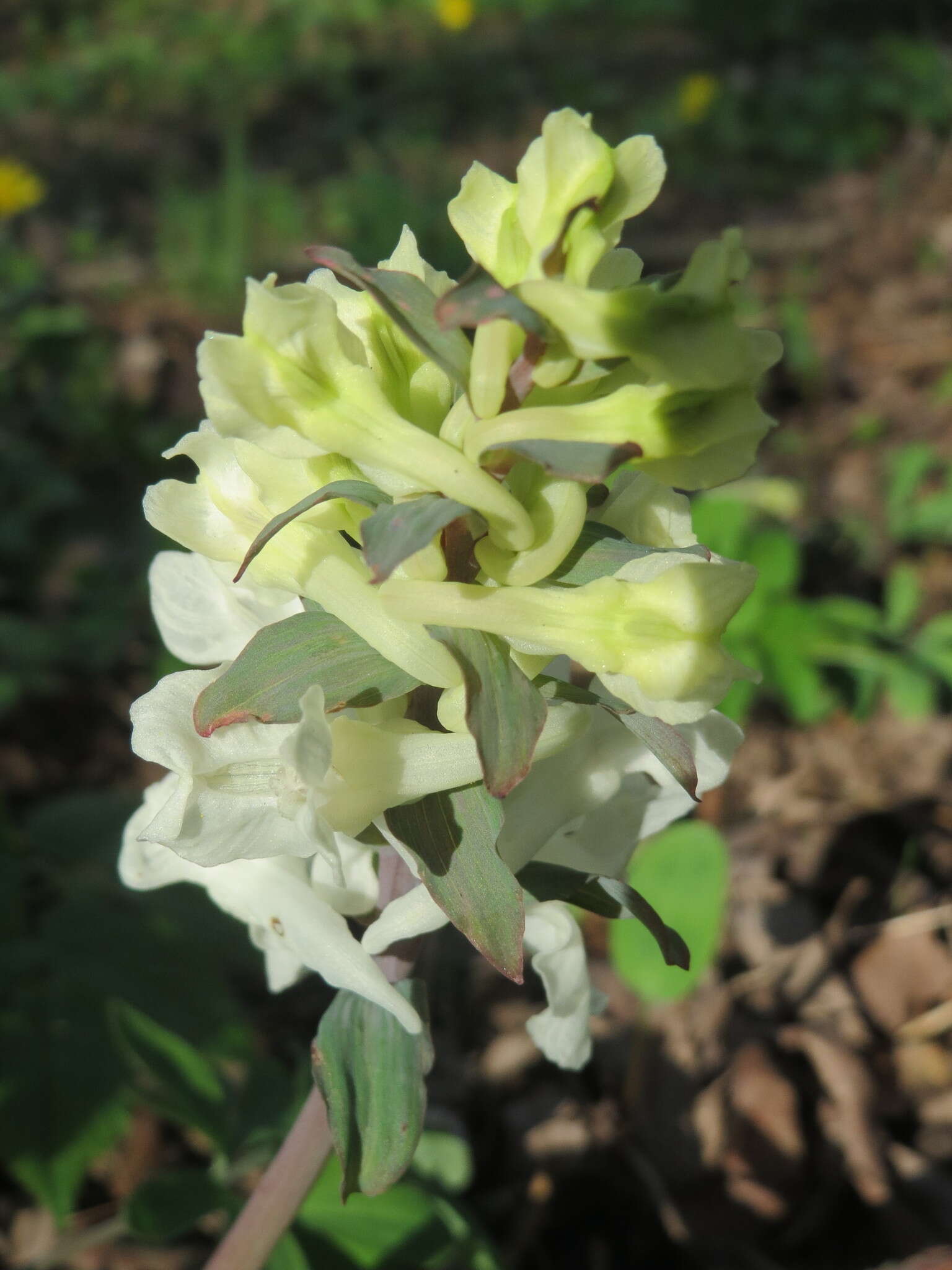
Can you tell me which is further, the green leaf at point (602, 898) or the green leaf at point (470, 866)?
the green leaf at point (602, 898)

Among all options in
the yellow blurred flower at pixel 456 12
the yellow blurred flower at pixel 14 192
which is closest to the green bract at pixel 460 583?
the yellow blurred flower at pixel 14 192

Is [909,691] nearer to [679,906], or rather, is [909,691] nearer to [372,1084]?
[679,906]

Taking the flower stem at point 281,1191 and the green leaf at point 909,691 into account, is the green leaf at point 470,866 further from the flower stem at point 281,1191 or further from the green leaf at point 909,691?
the green leaf at point 909,691

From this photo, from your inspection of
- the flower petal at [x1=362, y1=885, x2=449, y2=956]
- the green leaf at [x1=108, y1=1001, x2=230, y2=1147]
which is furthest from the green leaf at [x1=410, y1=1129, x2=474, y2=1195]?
the flower petal at [x1=362, y1=885, x2=449, y2=956]

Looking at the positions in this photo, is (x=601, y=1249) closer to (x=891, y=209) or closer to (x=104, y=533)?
(x=104, y=533)

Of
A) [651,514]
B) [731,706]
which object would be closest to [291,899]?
[651,514]

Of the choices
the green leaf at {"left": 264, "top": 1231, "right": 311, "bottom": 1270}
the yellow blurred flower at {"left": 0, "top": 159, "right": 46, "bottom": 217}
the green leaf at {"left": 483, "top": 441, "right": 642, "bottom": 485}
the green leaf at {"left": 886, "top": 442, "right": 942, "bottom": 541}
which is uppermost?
the green leaf at {"left": 483, "top": 441, "right": 642, "bottom": 485}

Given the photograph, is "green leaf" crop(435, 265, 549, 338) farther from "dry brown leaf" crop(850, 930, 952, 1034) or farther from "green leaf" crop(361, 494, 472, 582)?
"dry brown leaf" crop(850, 930, 952, 1034)
